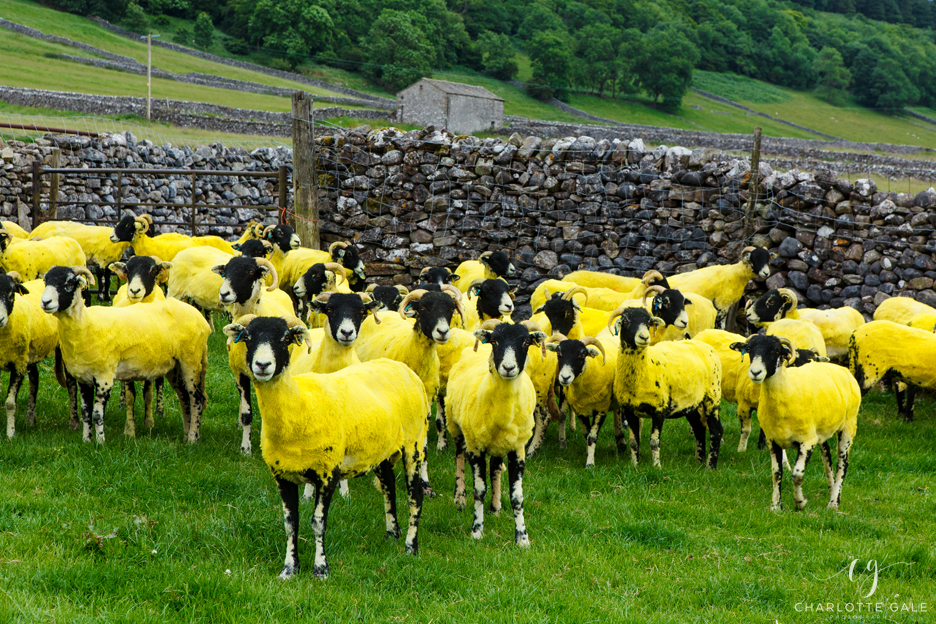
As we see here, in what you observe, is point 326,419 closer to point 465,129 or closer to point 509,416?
point 509,416

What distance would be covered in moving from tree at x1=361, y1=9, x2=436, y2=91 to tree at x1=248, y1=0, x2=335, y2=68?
194 inches

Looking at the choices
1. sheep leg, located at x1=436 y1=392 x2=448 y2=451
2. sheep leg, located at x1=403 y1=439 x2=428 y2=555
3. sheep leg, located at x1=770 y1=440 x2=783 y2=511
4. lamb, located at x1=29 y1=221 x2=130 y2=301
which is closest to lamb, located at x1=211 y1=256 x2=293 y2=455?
sheep leg, located at x1=436 y1=392 x2=448 y2=451

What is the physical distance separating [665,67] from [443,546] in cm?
9865

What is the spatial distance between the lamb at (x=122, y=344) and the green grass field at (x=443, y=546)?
1.44 ft

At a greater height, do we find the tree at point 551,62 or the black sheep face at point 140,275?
the tree at point 551,62

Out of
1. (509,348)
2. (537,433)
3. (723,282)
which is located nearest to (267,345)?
(509,348)

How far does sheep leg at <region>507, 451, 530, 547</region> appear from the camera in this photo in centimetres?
643

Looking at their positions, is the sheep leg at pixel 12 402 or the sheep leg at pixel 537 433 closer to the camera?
the sheep leg at pixel 12 402

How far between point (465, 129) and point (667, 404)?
172 ft

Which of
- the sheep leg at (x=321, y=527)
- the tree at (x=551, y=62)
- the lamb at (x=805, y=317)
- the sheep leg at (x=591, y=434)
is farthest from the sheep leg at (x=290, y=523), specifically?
the tree at (x=551, y=62)

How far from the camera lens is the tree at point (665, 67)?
3720 inches

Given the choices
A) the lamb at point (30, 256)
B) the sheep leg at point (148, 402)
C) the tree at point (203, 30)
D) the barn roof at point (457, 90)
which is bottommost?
the sheep leg at point (148, 402)

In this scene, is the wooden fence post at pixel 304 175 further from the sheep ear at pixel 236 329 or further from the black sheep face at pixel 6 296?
the sheep ear at pixel 236 329

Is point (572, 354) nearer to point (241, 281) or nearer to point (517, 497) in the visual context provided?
point (517, 497)
